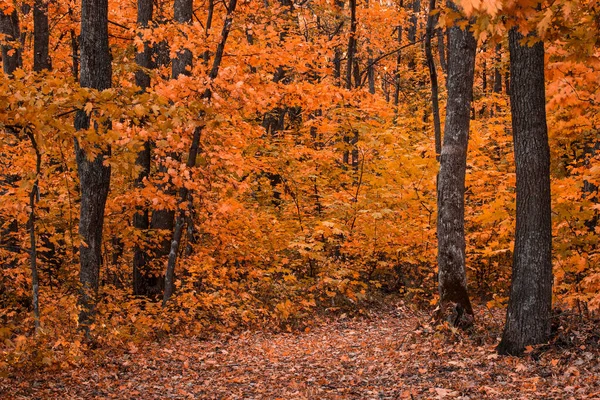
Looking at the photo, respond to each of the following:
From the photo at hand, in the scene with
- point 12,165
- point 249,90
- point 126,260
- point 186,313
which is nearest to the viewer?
point 249,90

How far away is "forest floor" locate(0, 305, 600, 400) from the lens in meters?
6.34

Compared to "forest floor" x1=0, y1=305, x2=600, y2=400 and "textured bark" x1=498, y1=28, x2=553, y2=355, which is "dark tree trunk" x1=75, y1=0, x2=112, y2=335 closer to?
"forest floor" x1=0, y1=305, x2=600, y2=400

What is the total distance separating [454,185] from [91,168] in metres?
5.64

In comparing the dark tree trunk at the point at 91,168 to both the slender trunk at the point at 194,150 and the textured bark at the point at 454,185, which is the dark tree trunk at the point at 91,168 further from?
the textured bark at the point at 454,185

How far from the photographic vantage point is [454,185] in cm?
902

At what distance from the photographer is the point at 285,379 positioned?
759 cm

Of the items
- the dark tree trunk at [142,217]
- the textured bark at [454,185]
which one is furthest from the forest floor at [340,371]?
the dark tree trunk at [142,217]

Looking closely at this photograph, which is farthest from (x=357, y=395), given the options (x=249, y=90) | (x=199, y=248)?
(x=199, y=248)

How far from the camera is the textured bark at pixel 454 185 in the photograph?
882 centimetres

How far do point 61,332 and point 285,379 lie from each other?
3.03 metres

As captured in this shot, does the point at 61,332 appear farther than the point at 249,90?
No

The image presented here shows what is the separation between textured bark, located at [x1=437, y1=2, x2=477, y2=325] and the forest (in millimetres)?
33

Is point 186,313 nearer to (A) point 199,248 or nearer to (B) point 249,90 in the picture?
(A) point 199,248

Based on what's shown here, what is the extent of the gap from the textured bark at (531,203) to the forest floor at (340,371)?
0.46 metres
